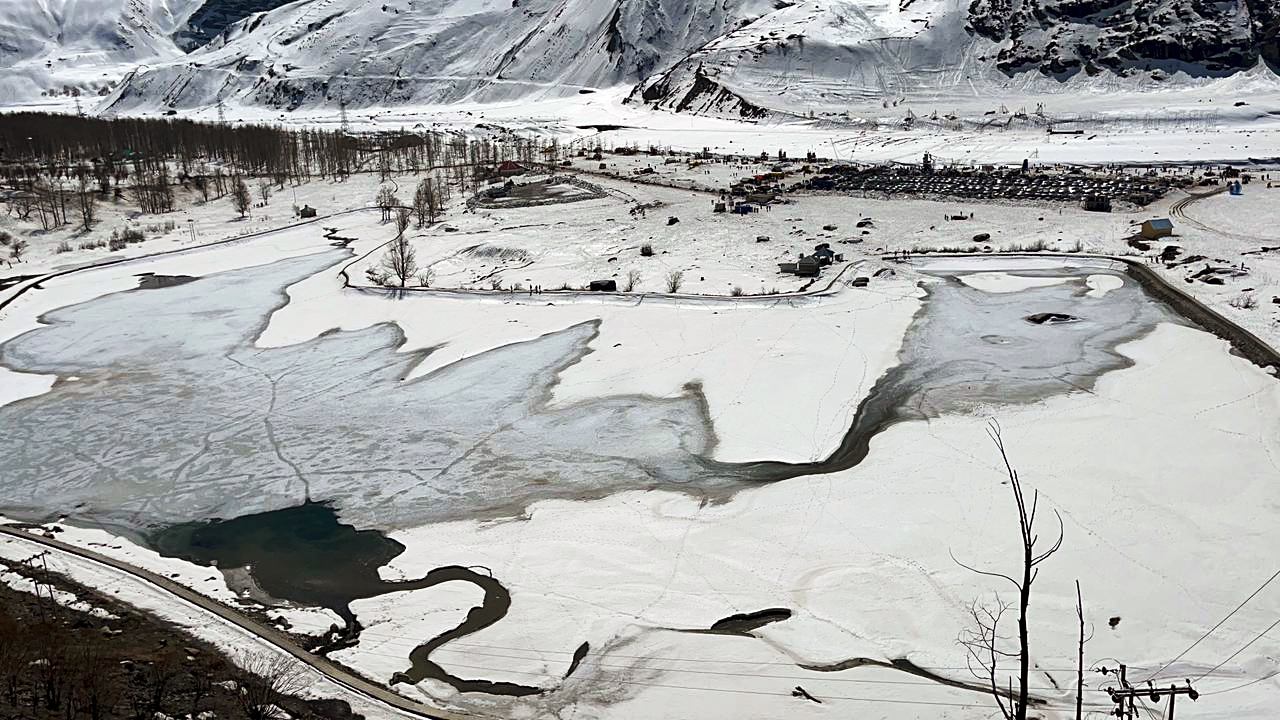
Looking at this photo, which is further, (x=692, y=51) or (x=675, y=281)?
(x=692, y=51)

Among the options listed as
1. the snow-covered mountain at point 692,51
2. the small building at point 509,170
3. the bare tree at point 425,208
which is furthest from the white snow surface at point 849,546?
the snow-covered mountain at point 692,51

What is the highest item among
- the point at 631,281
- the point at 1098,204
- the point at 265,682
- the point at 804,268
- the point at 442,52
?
the point at 442,52

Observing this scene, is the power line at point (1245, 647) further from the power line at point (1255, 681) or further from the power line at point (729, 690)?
the power line at point (729, 690)

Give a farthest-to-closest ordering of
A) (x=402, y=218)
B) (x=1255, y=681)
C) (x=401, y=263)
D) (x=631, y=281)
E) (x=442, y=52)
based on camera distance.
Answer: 1. (x=442, y=52)
2. (x=402, y=218)
3. (x=401, y=263)
4. (x=631, y=281)
5. (x=1255, y=681)

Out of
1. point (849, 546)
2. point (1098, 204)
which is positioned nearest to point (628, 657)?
point (849, 546)

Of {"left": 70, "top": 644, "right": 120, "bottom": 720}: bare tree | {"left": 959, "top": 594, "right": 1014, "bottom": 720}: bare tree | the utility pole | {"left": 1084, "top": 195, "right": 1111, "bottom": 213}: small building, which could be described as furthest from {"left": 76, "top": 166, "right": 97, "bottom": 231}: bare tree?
the utility pole

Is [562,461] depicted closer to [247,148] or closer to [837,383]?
[837,383]

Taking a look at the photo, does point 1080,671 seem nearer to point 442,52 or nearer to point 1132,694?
point 1132,694
